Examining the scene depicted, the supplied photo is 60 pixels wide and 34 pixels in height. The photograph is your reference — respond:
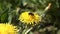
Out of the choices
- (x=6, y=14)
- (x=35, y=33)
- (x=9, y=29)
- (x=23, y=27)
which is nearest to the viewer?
(x=9, y=29)

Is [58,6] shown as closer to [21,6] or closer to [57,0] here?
[57,0]

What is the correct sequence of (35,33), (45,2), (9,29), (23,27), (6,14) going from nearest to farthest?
(9,29) → (23,27) → (6,14) → (35,33) → (45,2)

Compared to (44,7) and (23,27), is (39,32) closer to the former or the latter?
(44,7)

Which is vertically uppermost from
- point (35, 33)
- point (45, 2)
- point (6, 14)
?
point (45, 2)

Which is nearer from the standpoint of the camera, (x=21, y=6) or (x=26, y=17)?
(x=26, y=17)

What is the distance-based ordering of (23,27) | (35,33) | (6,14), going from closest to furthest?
(23,27) < (6,14) < (35,33)

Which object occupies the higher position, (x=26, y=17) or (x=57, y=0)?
(x=57, y=0)

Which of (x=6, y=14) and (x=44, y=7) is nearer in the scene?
(x=6, y=14)

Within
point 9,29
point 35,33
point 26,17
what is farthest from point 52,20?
point 9,29

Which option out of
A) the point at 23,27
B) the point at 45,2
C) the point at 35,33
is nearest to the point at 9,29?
the point at 23,27
